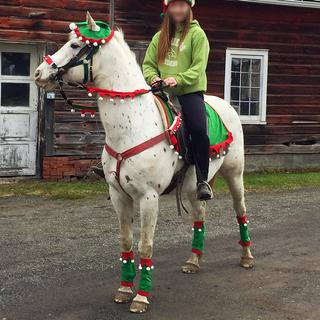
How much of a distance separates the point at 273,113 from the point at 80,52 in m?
9.34

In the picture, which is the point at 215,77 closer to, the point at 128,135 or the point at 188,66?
the point at 188,66

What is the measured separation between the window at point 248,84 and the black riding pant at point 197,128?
774cm

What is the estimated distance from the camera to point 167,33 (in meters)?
4.76

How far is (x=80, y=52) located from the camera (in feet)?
13.6

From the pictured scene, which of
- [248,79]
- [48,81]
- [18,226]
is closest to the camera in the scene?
[48,81]

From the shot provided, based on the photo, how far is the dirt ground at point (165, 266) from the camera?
4453 mm

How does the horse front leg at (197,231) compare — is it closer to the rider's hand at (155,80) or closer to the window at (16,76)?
the rider's hand at (155,80)

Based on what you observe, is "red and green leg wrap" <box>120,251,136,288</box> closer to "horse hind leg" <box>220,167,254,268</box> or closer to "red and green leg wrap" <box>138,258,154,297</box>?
"red and green leg wrap" <box>138,258,154,297</box>

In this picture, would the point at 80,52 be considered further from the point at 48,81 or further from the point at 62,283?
the point at 62,283

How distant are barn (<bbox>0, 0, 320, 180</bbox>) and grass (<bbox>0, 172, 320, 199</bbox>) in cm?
44

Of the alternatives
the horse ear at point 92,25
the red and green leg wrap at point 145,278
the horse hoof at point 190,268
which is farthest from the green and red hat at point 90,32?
the horse hoof at point 190,268

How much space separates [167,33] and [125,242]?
1.84 m

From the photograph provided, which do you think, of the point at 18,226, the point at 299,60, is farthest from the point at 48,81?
the point at 299,60

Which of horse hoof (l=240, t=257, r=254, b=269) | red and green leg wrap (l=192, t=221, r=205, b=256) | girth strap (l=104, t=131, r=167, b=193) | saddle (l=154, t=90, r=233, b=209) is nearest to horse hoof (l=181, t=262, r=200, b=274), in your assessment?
Result: red and green leg wrap (l=192, t=221, r=205, b=256)
